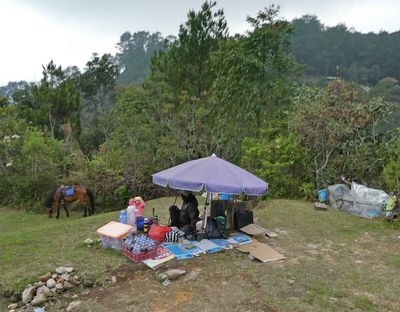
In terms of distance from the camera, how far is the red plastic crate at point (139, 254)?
19.6 ft

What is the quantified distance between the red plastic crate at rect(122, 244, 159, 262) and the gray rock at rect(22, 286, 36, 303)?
5.09ft

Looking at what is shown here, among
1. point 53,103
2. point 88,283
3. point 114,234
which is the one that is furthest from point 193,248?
point 53,103

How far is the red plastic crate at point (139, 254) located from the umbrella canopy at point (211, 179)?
Answer: 116 cm

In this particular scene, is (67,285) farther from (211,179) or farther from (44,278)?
(211,179)

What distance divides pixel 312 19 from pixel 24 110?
231 ft

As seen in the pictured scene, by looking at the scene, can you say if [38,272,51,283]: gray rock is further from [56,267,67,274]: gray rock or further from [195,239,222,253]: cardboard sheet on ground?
[195,239,222,253]: cardboard sheet on ground

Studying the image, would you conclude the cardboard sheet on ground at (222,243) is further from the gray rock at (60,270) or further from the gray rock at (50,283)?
the gray rock at (50,283)

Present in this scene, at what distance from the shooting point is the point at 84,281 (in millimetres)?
5348

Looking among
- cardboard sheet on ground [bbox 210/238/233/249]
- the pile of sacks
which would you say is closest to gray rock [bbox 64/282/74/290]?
the pile of sacks

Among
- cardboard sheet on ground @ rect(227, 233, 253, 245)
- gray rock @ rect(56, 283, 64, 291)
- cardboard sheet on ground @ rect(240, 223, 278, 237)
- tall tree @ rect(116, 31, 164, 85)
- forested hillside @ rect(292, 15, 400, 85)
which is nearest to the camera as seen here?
gray rock @ rect(56, 283, 64, 291)

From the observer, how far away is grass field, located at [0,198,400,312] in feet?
15.8

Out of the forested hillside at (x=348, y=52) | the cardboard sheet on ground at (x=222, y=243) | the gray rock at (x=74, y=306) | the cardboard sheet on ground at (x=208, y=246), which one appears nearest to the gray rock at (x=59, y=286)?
the gray rock at (x=74, y=306)

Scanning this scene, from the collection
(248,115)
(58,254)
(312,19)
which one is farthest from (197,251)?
(312,19)

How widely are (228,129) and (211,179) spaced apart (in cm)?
739
